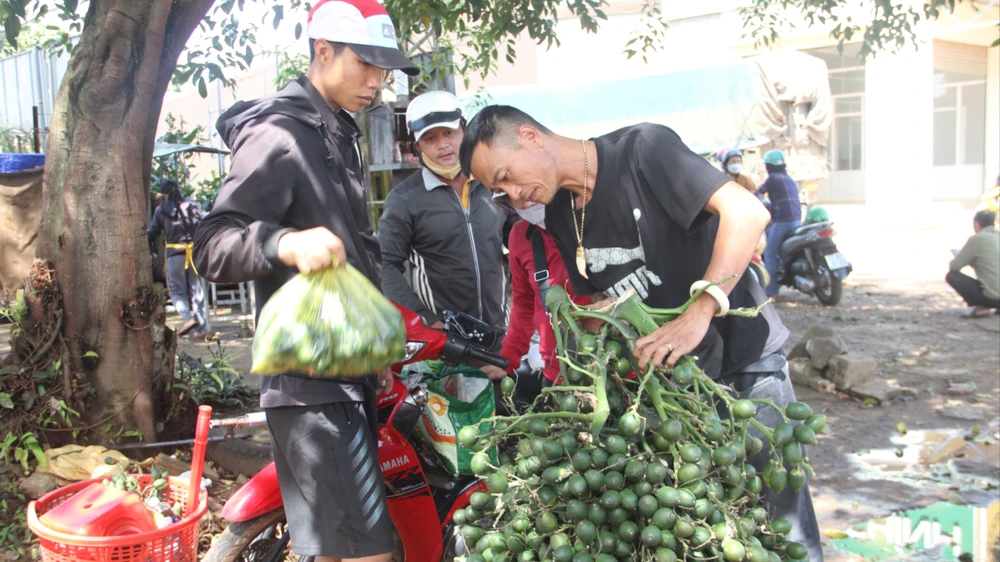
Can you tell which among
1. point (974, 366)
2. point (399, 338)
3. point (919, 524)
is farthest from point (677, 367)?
point (974, 366)

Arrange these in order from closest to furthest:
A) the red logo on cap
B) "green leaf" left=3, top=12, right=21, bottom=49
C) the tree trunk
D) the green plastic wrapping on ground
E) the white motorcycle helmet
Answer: the green plastic wrapping on ground, the red logo on cap, the white motorcycle helmet, "green leaf" left=3, top=12, right=21, bottom=49, the tree trunk

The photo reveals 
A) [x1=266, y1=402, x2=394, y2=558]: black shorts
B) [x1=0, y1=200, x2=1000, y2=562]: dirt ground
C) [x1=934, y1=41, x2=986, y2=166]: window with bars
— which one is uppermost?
[x1=934, y1=41, x2=986, y2=166]: window with bars

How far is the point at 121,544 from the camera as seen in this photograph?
2.53m

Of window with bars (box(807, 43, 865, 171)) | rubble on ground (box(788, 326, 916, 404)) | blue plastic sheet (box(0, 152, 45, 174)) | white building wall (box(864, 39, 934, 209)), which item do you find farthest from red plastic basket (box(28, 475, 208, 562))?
window with bars (box(807, 43, 865, 171))

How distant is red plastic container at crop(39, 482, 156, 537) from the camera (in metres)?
2.62

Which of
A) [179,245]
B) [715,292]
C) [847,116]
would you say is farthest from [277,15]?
[847,116]

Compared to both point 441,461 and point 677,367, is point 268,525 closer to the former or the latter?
point 441,461

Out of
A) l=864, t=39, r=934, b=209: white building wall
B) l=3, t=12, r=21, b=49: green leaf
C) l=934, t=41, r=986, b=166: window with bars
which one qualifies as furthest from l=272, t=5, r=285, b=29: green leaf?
l=934, t=41, r=986, b=166: window with bars

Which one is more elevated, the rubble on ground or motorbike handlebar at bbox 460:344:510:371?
motorbike handlebar at bbox 460:344:510:371

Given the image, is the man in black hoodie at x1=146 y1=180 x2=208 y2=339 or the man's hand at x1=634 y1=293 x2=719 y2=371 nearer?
the man's hand at x1=634 y1=293 x2=719 y2=371

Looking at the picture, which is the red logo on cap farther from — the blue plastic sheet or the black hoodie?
the blue plastic sheet

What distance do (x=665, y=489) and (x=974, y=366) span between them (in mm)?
6244

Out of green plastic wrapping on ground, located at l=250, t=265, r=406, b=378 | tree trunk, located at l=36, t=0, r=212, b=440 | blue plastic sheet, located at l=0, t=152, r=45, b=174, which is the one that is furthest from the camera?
blue plastic sheet, located at l=0, t=152, r=45, b=174

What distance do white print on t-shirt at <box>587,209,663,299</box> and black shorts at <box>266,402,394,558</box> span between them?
80cm
